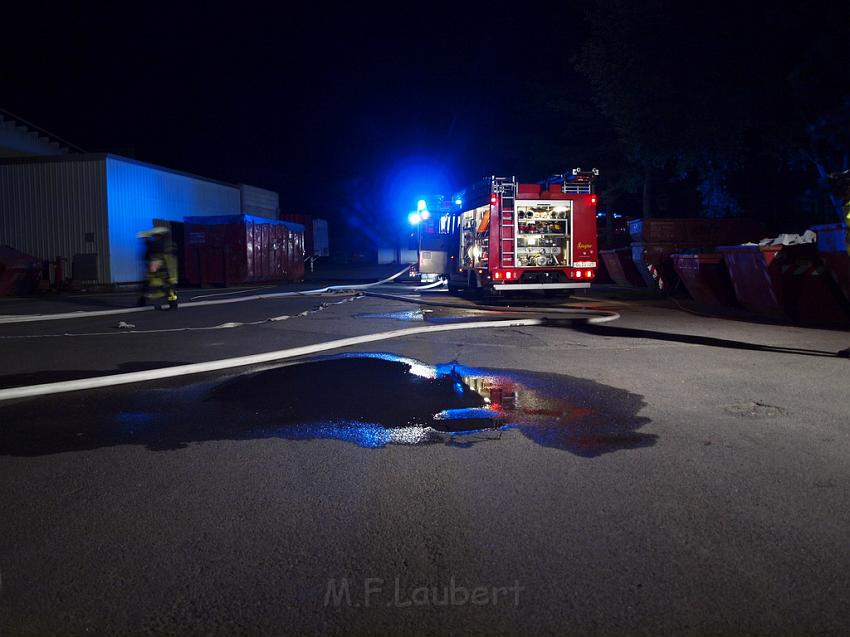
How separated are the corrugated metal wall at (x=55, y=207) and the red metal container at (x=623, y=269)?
63.0ft

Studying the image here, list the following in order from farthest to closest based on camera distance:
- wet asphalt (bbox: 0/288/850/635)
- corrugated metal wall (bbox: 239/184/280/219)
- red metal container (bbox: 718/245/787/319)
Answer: corrugated metal wall (bbox: 239/184/280/219) < red metal container (bbox: 718/245/787/319) < wet asphalt (bbox: 0/288/850/635)

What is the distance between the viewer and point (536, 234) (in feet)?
56.5

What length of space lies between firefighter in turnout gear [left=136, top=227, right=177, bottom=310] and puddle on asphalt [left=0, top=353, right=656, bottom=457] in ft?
27.0

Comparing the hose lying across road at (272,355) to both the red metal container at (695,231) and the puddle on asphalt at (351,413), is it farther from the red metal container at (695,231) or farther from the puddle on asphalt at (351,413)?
the red metal container at (695,231)

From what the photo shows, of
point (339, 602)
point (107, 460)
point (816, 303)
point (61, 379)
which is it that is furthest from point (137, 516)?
point (816, 303)

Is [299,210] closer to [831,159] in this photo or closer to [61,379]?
[831,159]

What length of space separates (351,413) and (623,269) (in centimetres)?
2071

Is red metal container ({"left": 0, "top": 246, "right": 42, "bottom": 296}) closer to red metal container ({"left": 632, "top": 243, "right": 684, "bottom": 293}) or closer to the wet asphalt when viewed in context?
the wet asphalt

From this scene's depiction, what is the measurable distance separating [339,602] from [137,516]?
1541mm

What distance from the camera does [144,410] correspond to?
248 inches

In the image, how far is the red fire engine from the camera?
54.3 ft

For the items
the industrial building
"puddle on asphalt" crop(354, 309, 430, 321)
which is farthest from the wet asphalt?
the industrial building

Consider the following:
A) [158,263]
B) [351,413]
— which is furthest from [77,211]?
[351,413]

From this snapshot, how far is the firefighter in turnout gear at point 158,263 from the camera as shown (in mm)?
15086
